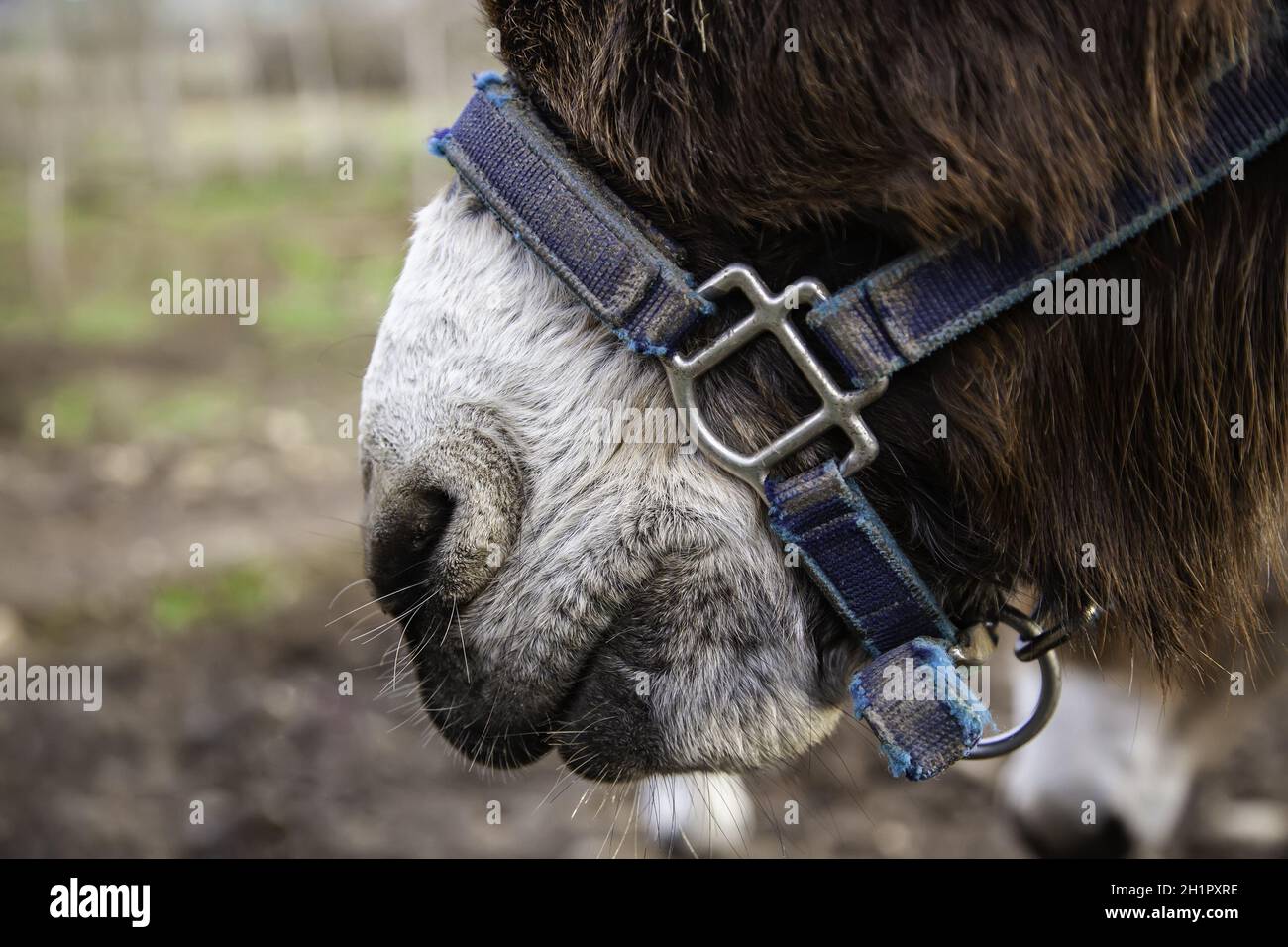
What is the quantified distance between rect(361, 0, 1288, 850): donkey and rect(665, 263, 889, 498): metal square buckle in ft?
0.09

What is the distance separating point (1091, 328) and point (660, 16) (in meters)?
0.53

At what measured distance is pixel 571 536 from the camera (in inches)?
46.3

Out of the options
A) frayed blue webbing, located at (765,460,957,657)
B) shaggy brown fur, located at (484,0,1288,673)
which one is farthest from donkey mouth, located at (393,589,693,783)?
shaggy brown fur, located at (484,0,1288,673)

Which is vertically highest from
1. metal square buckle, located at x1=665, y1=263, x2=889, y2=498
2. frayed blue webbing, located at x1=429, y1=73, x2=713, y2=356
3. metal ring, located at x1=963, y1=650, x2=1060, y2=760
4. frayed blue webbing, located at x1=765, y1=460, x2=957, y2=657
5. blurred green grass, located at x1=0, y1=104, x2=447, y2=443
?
blurred green grass, located at x1=0, y1=104, x2=447, y2=443

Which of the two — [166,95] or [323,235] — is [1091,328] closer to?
[323,235]

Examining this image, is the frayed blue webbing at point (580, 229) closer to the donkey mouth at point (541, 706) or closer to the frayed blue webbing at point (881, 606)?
the frayed blue webbing at point (881, 606)

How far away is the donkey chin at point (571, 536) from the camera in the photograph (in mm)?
1161

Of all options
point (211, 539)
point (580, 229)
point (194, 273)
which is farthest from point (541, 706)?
point (194, 273)

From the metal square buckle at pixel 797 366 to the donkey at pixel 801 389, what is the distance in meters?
0.03

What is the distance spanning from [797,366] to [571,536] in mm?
310

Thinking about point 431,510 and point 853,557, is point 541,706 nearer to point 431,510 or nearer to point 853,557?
point 431,510

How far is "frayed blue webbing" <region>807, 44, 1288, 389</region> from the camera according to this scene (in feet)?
3.26

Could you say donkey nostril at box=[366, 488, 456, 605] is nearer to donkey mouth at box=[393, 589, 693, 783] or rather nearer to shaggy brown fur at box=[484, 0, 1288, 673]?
donkey mouth at box=[393, 589, 693, 783]

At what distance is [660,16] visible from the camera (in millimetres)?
1039
